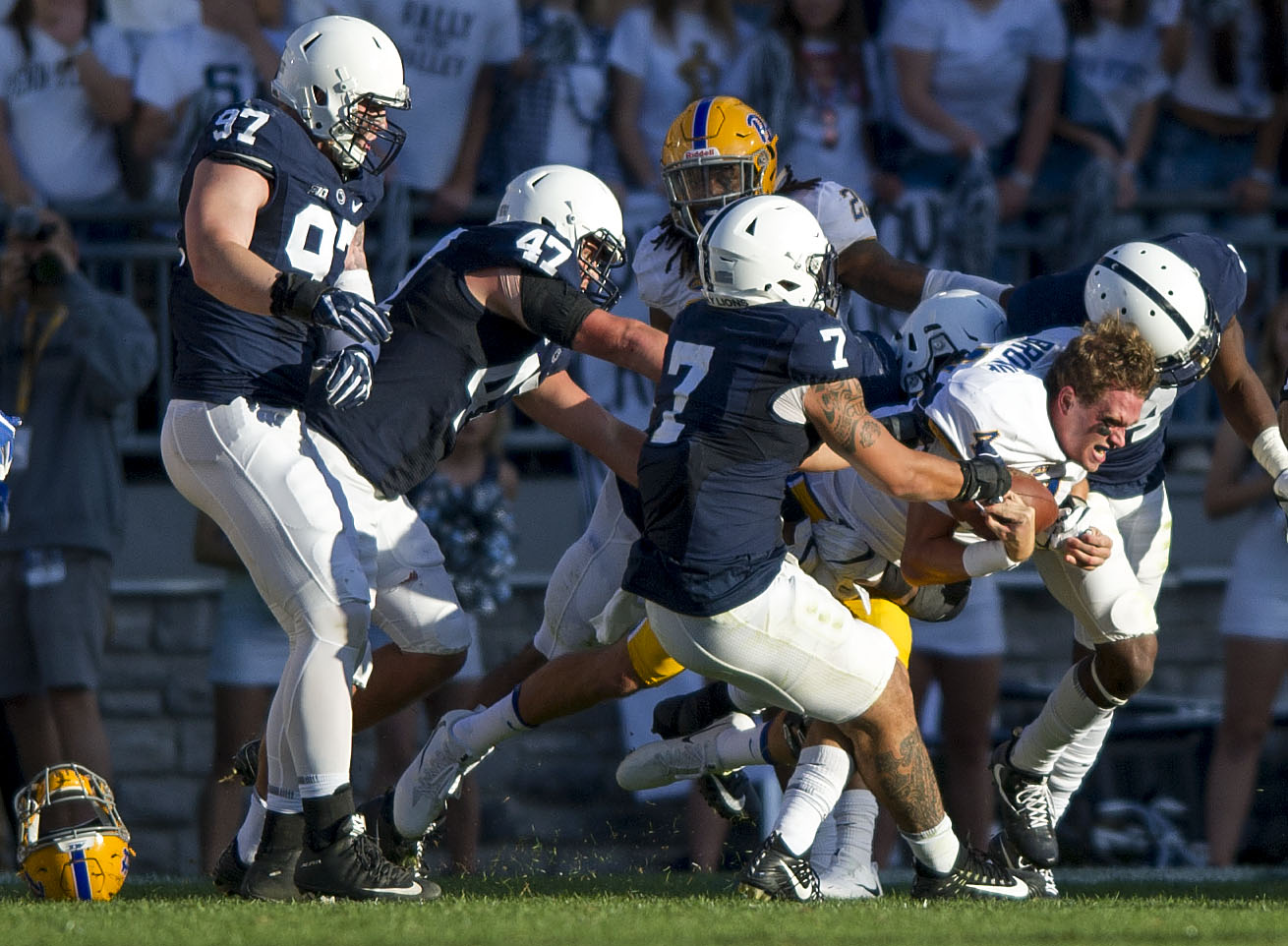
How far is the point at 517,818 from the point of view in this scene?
8500 millimetres

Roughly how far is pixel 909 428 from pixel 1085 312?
0.79 meters

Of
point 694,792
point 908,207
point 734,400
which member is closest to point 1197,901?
point 734,400

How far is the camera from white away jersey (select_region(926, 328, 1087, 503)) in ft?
16.7

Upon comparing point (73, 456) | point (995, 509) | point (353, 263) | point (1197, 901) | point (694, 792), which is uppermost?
point (353, 263)

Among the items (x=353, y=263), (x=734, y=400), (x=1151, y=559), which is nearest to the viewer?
(x=734, y=400)

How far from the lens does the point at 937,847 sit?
16.9 feet

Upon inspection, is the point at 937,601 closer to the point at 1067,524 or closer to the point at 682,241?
the point at 1067,524

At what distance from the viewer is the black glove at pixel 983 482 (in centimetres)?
490

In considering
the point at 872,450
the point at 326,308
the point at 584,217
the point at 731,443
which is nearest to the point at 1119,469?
the point at 872,450

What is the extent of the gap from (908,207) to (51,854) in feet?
14.9

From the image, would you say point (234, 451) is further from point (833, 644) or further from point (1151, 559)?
point (1151, 559)

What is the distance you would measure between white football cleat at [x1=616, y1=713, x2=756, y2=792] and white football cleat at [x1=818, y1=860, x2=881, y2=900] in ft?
1.68

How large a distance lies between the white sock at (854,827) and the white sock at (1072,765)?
0.62 m

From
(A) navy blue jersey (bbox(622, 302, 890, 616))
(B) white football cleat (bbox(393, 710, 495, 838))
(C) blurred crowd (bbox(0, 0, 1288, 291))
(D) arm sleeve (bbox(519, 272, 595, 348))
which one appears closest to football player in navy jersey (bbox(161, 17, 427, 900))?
(D) arm sleeve (bbox(519, 272, 595, 348))
